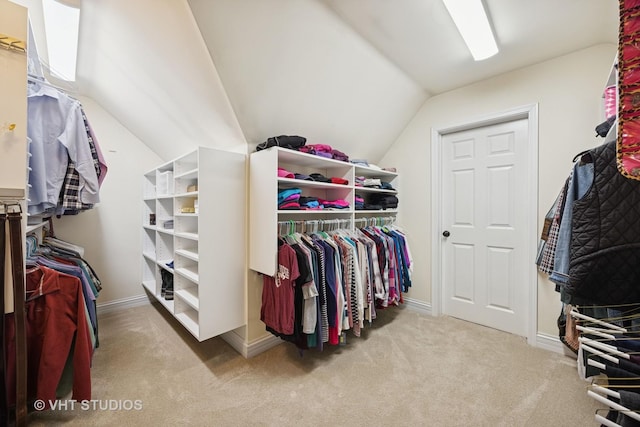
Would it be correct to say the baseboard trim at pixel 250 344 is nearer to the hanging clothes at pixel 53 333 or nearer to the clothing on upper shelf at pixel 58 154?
the hanging clothes at pixel 53 333

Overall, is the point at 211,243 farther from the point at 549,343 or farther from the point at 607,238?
the point at 549,343

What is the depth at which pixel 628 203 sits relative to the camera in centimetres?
101

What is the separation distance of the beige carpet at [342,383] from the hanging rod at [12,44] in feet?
6.30

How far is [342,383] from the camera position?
5.68 feet

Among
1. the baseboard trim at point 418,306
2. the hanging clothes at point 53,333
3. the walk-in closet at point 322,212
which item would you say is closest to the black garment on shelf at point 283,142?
the walk-in closet at point 322,212

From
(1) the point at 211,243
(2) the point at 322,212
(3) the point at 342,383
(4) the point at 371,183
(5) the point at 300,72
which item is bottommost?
(3) the point at 342,383

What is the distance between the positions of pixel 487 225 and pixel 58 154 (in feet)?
11.6

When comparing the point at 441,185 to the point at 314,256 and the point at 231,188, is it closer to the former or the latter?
the point at 314,256

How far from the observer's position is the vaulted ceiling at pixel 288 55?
1552 mm

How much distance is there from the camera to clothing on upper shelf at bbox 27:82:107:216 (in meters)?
1.50

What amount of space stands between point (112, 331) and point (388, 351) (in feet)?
8.57

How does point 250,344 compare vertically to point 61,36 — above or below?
below

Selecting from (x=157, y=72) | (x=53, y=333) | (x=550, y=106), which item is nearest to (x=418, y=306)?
(x=550, y=106)

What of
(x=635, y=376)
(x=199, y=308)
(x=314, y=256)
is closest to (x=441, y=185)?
(x=314, y=256)
